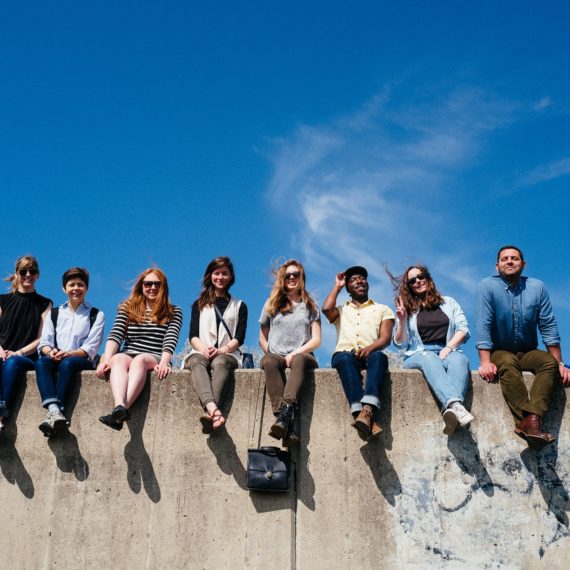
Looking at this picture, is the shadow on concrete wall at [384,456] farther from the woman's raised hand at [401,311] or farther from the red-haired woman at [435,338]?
the woman's raised hand at [401,311]

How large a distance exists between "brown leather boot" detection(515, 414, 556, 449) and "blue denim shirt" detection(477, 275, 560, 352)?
2.93 ft

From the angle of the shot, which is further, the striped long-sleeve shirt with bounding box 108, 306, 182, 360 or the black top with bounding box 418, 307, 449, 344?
the striped long-sleeve shirt with bounding box 108, 306, 182, 360

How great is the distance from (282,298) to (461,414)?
93.9 inches

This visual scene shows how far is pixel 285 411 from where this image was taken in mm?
6535

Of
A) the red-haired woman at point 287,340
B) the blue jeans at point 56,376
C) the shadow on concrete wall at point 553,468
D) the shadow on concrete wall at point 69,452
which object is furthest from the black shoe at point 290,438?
the blue jeans at point 56,376

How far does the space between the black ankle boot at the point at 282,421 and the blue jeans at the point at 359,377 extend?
1.93ft

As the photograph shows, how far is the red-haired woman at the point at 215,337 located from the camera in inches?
271

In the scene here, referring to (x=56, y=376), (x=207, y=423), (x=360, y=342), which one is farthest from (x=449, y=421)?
(x=56, y=376)

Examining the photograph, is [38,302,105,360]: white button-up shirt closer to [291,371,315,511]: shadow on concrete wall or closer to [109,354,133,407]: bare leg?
[109,354,133,407]: bare leg

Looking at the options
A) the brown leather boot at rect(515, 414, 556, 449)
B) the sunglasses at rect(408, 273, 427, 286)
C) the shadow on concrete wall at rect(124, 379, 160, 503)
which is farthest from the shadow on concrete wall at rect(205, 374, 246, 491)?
the brown leather boot at rect(515, 414, 556, 449)

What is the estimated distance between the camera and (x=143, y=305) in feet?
25.9

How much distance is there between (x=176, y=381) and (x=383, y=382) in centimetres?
212

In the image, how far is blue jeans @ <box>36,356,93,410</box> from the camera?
23.4 ft

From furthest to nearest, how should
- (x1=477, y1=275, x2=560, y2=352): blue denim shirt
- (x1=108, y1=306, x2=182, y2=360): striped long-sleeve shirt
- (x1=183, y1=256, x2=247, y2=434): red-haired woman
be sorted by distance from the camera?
(x1=108, y1=306, x2=182, y2=360): striped long-sleeve shirt → (x1=477, y1=275, x2=560, y2=352): blue denim shirt → (x1=183, y1=256, x2=247, y2=434): red-haired woman
